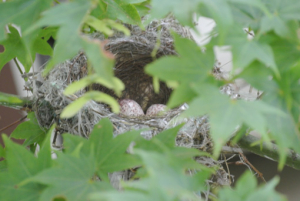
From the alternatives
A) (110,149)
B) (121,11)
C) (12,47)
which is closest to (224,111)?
(110,149)

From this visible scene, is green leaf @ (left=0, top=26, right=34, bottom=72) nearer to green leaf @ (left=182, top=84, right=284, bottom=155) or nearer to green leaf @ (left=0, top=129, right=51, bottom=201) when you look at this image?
green leaf @ (left=0, top=129, right=51, bottom=201)

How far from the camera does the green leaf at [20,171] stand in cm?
44

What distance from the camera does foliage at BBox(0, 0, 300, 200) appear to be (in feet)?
1.09

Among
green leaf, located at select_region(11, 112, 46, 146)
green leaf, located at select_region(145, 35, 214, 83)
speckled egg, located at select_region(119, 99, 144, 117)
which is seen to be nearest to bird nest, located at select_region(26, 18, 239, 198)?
green leaf, located at select_region(11, 112, 46, 146)

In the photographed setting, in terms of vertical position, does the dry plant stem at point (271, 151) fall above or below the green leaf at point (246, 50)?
below

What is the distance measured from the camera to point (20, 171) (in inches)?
17.5

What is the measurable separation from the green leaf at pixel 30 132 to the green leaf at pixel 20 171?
33 centimetres

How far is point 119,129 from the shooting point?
792 mm

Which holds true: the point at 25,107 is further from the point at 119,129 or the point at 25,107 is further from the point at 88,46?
the point at 88,46

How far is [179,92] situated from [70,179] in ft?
0.56

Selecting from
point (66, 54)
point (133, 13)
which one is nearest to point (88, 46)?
point (66, 54)

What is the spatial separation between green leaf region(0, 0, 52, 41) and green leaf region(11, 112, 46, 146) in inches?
15.3

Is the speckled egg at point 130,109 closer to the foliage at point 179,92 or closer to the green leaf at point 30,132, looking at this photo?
the green leaf at point 30,132

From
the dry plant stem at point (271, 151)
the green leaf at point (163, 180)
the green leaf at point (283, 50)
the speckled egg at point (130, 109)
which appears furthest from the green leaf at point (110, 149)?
the speckled egg at point (130, 109)
